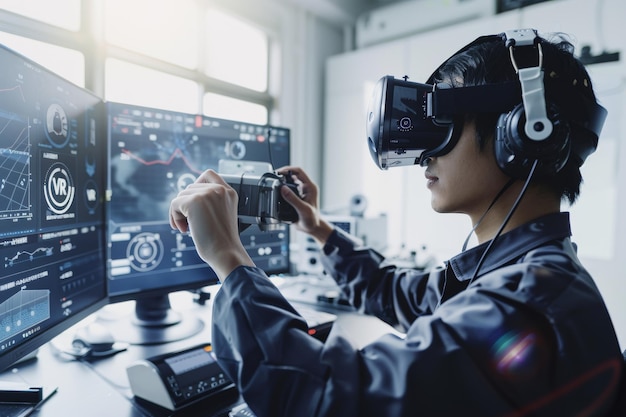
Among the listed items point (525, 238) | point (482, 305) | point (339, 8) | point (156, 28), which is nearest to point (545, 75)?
point (525, 238)

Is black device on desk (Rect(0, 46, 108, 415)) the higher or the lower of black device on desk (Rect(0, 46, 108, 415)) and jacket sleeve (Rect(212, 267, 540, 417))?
the higher

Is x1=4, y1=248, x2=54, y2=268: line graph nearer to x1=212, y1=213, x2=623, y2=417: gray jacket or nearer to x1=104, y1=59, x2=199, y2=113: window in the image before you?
x1=212, y1=213, x2=623, y2=417: gray jacket

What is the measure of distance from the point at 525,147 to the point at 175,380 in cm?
66

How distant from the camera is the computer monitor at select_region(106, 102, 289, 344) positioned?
896 millimetres

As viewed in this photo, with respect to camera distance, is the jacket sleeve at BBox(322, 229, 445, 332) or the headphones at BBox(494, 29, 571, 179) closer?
the headphones at BBox(494, 29, 571, 179)

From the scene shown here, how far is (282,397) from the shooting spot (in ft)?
1.68

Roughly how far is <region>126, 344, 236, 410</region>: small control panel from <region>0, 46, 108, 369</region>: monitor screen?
0.18 m

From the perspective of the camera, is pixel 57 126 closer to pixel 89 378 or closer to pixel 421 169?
pixel 89 378

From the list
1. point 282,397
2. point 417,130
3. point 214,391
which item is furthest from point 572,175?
point 214,391

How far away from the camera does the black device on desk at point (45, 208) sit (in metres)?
0.61

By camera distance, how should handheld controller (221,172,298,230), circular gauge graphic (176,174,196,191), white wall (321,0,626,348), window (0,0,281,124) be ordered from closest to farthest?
handheld controller (221,172,298,230) → circular gauge graphic (176,174,196,191) → window (0,0,281,124) → white wall (321,0,626,348)

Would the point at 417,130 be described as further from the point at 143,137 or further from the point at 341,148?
the point at 341,148

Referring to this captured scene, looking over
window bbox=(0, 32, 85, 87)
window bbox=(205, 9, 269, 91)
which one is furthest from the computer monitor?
window bbox=(205, 9, 269, 91)

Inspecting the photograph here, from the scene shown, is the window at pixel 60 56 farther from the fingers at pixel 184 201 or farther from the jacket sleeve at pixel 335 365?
the jacket sleeve at pixel 335 365
